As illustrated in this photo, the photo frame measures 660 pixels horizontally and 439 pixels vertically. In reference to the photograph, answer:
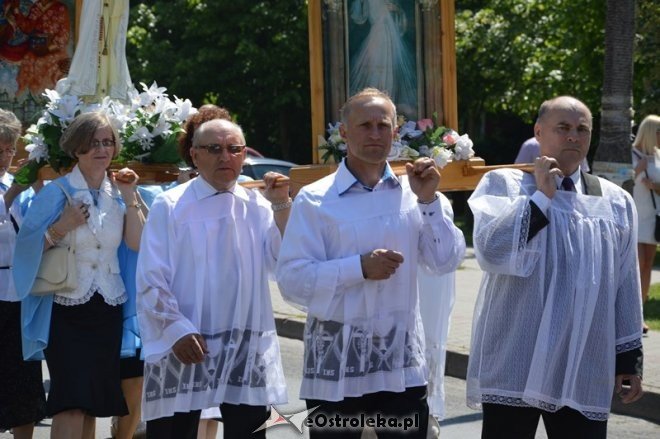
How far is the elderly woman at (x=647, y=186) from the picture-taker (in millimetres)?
11445

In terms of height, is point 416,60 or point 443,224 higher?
point 416,60

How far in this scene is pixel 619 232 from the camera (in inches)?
211

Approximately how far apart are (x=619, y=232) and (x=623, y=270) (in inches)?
6.4

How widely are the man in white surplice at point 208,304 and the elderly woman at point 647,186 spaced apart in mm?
6520

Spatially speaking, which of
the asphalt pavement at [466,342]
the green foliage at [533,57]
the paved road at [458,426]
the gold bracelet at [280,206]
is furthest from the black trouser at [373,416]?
the green foliage at [533,57]

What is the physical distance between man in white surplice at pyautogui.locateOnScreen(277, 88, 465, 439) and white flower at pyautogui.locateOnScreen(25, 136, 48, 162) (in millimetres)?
2787

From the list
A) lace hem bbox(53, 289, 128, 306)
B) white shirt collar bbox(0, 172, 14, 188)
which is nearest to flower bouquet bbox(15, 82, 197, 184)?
white shirt collar bbox(0, 172, 14, 188)

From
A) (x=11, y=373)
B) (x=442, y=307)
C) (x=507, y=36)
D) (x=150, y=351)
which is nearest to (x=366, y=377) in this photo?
(x=150, y=351)

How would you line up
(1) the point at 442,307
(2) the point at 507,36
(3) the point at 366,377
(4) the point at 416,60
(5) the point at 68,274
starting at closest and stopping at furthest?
1. (3) the point at 366,377
2. (5) the point at 68,274
3. (1) the point at 442,307
4. (4) the point at 416,60
5. (2) the point at 507,36

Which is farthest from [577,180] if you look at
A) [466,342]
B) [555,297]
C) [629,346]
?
[466,342]

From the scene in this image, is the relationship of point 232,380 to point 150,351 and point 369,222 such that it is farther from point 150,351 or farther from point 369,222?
point 369,222

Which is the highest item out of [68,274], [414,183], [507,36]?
[507,36]

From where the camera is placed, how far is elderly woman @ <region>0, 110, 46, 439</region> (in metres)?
7.19

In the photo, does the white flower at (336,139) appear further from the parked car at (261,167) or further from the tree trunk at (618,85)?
the parked car at (261,167)
